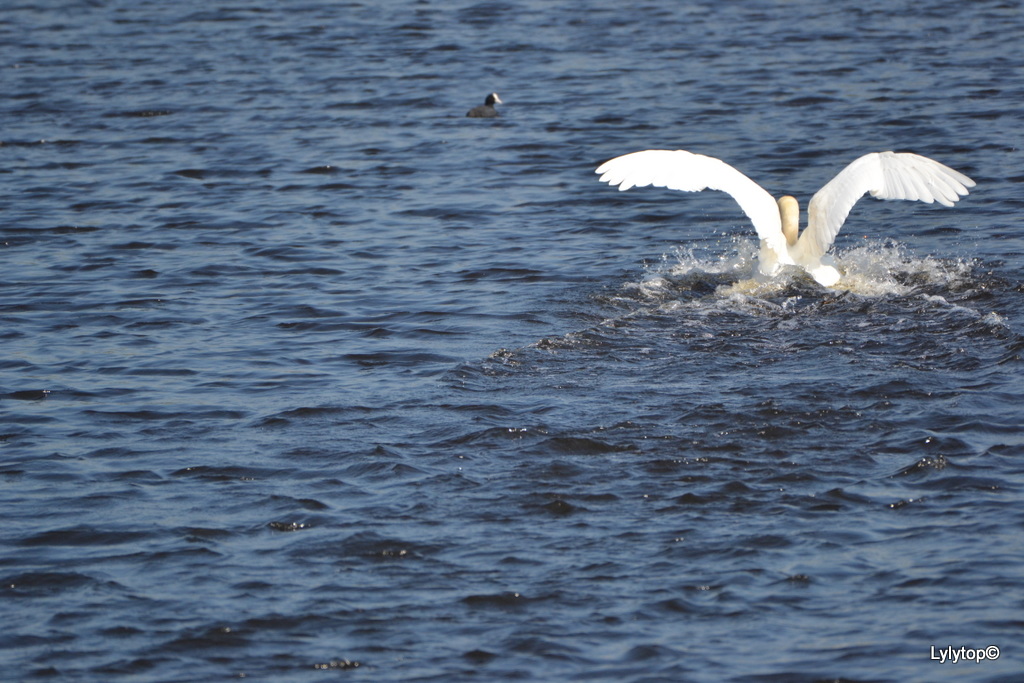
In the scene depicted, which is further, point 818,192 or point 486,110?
point 486,110

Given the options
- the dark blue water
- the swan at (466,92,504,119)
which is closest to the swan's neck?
the dark blue water

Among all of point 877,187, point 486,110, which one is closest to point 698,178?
point 877,187

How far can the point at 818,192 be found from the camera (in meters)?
10.9

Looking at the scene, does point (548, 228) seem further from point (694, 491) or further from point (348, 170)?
point (694, 491)

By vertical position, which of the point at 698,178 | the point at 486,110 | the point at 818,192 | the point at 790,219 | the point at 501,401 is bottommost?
the point at 501,401

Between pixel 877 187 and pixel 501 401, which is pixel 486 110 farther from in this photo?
pixel 501 401

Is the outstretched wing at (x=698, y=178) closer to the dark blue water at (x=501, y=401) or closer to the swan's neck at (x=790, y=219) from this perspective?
the swan's neck at (x=790, y=219)

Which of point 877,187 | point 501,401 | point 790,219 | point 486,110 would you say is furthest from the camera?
point 486,110

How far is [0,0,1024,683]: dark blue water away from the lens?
592 cm

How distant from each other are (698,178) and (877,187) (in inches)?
52.1

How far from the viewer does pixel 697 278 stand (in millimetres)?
11141

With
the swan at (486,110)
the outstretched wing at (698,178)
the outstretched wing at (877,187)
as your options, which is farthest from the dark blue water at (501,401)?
the outstretched wing at (698,178)

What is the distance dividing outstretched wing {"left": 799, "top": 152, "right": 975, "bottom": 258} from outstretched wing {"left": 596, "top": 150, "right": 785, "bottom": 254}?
296 millimetres

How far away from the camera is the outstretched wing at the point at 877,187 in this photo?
1047 cm
